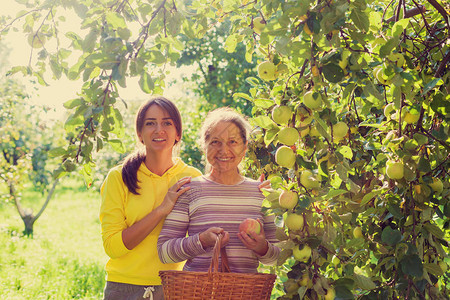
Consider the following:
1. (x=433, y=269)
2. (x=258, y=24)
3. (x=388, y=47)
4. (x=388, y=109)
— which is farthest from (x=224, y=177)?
(x=388, y=47)

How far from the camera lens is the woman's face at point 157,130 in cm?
220

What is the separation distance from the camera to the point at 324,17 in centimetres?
113

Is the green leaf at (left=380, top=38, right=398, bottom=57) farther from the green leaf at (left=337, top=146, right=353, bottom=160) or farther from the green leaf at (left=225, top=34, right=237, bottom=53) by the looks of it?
the green leaf at (left=225, top=34, right=237, bottom=53)

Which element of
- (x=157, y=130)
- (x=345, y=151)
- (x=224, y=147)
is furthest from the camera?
(x=157, y=130)

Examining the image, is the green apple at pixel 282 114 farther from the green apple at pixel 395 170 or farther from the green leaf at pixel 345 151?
the green apple at pixel 395 170

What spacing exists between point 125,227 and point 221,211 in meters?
0.50

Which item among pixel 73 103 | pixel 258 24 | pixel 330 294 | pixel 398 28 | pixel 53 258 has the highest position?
pixel 258 24

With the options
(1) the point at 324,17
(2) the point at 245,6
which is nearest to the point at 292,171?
(1) the point at 324,17

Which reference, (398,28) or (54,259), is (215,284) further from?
(54,259)

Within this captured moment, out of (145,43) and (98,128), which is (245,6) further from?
(98,128)

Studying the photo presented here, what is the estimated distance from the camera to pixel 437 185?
1.47 m

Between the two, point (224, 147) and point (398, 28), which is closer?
point (398, 28)

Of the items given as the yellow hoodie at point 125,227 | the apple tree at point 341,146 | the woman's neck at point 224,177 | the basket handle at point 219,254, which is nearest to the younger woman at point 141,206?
the yellow hoodie at point 125,227

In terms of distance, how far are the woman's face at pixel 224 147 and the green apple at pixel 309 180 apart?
734 mm
